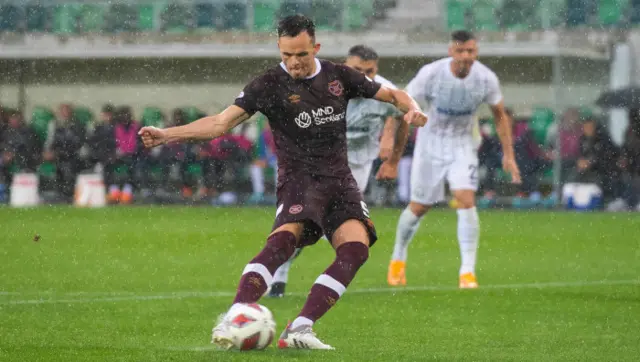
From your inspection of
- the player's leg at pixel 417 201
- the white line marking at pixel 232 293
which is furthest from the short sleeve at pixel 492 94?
the white line marking at pixel 232 293

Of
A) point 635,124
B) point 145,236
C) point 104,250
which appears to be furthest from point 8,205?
point 635,124

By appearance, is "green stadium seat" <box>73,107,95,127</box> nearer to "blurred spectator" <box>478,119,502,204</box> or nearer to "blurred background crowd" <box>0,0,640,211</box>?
"blurred background crowd" <box>0,0,640,211</box>

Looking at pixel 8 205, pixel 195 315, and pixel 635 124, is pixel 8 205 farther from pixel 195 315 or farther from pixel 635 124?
Answer: pixel 195 315

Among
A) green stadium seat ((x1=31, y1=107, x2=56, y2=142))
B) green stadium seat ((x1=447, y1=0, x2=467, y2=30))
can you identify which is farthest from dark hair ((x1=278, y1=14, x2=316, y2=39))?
green stadium seat ((x1=447, y1=0, x2=467, y2=30))

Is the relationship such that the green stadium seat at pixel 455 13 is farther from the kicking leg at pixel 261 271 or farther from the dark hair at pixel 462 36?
the kicking leg at pixel 261 271

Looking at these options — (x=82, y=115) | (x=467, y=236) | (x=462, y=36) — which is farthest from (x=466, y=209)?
(x=82, y=115)

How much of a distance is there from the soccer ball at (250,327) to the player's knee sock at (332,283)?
24 centimetres

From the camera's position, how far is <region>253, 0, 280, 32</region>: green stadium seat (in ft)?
103

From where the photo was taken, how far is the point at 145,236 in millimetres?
18422

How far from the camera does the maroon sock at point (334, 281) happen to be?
7484 millimetres

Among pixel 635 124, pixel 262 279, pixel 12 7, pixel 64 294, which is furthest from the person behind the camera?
pixel 12 7

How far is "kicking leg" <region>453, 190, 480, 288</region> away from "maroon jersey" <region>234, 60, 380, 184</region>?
161 inches

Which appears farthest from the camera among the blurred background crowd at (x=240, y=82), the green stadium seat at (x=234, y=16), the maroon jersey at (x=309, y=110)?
the green stadium seat at (x=234, y=16)

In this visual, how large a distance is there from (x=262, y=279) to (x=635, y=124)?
17.3 meters
